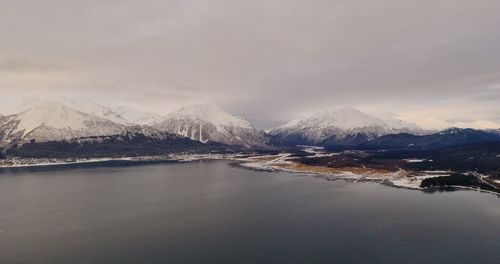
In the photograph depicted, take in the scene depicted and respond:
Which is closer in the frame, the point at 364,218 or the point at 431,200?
the point at 364,218

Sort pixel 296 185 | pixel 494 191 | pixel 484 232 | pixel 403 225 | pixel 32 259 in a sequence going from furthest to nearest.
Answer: pixel 296 185, pixel 494 191, pixel 403 225, pixel 484 232, pixel 32 259

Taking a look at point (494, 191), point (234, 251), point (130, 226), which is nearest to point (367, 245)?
point (234, 251)

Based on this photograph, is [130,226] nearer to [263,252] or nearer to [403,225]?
[263,252]

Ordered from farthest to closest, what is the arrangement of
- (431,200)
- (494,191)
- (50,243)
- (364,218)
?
(494,191), (431,200), (364,218), (50,243)

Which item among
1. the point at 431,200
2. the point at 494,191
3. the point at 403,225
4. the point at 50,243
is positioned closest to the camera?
the point at 50,243

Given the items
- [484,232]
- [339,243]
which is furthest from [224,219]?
[484,232]

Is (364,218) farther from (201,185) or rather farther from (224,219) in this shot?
(201,185)
